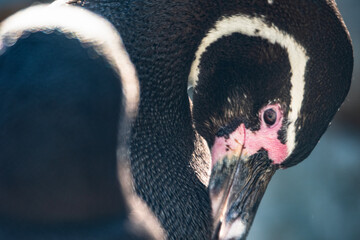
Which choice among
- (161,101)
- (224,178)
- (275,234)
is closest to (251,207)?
(224,178)

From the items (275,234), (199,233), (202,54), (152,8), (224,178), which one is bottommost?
(275,234)

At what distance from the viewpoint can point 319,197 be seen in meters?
4.27

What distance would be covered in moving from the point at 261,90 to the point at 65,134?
2.51 ft

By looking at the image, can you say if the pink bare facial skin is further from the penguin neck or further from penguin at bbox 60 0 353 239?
the penguin neck

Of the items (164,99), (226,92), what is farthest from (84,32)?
(226,92)

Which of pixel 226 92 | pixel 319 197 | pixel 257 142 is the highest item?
pixel 226 92

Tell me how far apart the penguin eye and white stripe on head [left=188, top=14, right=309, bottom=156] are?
0.06 m

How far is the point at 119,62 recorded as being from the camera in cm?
188

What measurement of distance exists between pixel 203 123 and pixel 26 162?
2.78 feet

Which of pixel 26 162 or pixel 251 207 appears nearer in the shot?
pixel 26 162

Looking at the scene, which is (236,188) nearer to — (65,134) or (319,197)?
(65,134)

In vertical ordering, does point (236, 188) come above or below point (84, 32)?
below

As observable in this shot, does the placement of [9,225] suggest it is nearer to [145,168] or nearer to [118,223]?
[118,223]

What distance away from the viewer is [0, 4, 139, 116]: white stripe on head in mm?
1843
